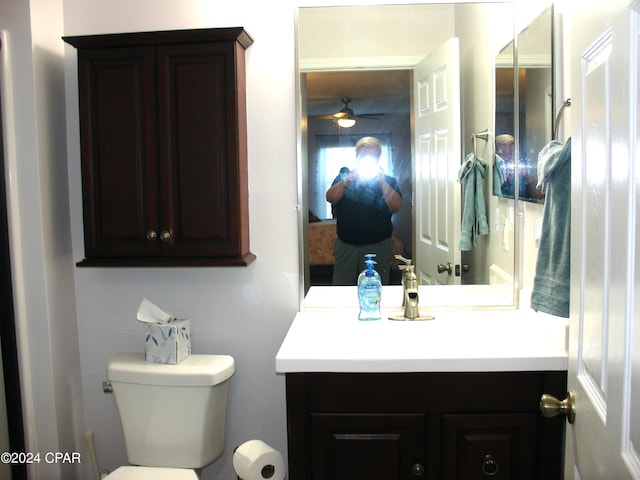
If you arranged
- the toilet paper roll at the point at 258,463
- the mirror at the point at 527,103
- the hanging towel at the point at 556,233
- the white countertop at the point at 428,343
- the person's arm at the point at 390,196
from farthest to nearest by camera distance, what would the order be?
1. the person's arm at the point at 390,196
2. the mirror at the point at 527,103
3. the toilet paper roll at the point at 258,463
4. the white countertop at the point at 428,343
5. the hanging towel at the point at 556,233

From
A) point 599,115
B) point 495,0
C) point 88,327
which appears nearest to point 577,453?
point 599,115

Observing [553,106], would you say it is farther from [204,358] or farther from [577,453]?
[204,358]

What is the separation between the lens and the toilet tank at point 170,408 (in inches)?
80.4

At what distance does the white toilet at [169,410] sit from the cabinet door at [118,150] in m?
0.40

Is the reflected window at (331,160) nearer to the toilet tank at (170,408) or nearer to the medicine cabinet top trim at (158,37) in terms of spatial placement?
the medicine cabinet top trim at (158,37)

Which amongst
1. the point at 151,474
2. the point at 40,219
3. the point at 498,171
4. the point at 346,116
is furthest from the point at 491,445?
the point at 40,219

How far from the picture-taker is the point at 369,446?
1.77m

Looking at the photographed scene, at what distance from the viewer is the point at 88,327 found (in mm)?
2344

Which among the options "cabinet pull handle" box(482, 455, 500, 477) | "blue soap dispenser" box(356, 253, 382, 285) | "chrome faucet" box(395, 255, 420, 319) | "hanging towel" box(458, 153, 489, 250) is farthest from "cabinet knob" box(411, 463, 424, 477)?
"hanging towel" box(458, 153, 489, 250)

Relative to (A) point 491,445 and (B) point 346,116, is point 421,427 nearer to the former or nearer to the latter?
(A) point 491,445

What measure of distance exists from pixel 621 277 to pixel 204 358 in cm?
155

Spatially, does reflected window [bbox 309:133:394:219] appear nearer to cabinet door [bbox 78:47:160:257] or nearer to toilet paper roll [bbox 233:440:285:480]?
cabinet door [bbox 78:47:160:257]

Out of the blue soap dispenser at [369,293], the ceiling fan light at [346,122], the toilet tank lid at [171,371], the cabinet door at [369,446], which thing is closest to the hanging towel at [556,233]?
the cabinet door at [369,446]

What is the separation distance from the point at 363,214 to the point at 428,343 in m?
0.58
